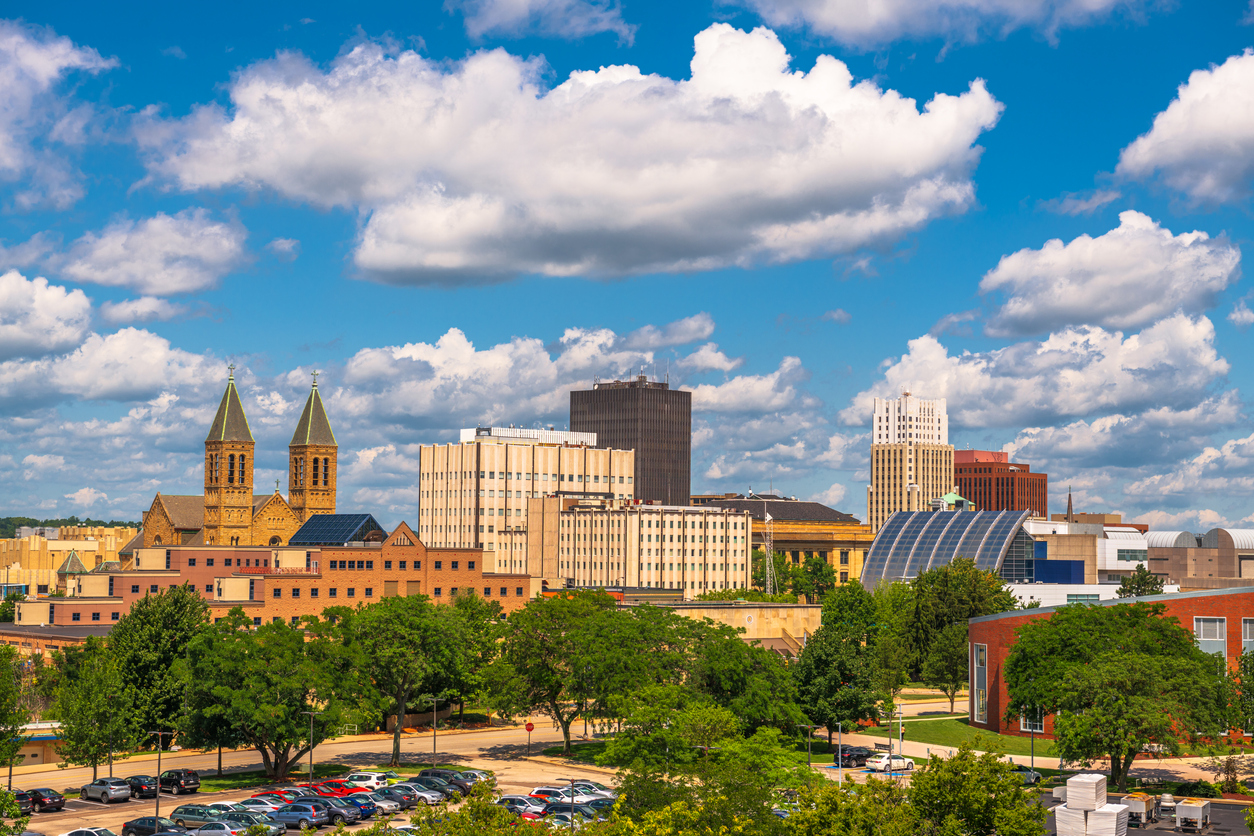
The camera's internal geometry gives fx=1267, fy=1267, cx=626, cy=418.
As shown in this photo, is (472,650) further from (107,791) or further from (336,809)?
(336,809)

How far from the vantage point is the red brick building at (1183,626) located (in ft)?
331

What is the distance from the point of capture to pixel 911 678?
152750 mm

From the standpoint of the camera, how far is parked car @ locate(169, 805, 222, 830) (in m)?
67.1

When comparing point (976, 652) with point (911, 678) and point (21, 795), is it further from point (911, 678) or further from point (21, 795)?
point (21, 795)

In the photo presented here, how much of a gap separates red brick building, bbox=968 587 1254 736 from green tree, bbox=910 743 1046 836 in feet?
179

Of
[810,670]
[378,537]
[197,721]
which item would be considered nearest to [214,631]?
[197,721]

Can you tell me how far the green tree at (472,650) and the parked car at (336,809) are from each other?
2884cm

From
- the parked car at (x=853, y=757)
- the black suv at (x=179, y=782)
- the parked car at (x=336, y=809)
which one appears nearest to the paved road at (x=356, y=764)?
the black suv at (x=179, y=782)

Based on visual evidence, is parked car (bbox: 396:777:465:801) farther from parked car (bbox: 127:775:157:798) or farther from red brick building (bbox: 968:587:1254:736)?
red brick building (bbox: 968:587:1254:736)

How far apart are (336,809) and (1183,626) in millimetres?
68548

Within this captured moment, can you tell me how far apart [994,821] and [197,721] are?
57.3 meters

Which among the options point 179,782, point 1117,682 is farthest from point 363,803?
point 1117,682

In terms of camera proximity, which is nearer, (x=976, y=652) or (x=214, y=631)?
(x=214, y=631)

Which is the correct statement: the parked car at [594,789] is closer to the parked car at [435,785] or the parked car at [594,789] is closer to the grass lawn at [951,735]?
the parked car at [435,785]
